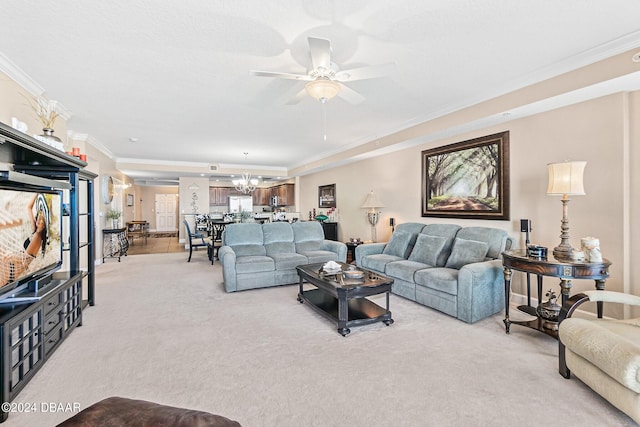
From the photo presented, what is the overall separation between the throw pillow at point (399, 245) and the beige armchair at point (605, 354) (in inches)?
89.8

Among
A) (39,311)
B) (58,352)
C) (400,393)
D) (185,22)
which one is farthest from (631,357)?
(58,352)

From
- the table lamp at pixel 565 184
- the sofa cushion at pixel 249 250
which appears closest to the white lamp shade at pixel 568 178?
the table lamp at pixel 565 184

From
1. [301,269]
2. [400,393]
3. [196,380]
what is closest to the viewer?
[400,393]

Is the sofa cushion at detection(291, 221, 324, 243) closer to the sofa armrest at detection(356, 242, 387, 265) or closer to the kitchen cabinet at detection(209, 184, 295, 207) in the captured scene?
the sofa armrest at detection(356, 242, 387, 265)

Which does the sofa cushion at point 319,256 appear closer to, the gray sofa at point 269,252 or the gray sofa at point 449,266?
the gray sofa at point 269,252

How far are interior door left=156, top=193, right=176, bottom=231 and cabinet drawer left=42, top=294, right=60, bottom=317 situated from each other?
1245cm

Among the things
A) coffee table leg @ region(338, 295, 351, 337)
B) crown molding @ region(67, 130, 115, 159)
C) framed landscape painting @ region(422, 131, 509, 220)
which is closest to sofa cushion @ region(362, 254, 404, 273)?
framed landscape painting @ region(422, 131, 509, 220)

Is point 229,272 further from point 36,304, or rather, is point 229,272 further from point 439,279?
point 439,279

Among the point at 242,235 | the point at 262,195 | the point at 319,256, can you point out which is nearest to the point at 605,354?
the point at 319,256

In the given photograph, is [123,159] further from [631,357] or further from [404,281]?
[631,357]

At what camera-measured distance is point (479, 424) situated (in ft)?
5.46

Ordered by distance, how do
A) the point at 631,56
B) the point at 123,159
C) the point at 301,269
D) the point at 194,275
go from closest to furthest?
1. the point at 631,56
2. the point at 301,269
3. the point at 194,275
4. the point at 123,159

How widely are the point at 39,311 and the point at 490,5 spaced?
12.9 feet

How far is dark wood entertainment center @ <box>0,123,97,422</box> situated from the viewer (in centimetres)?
181
